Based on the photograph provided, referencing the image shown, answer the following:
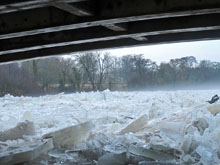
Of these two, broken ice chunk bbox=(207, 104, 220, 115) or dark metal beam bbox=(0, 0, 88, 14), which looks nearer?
dark metal beam bbox=(0, 0, 88, 14)

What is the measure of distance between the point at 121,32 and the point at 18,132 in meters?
3.12

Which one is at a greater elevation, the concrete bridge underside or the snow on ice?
the concrete bridge underside

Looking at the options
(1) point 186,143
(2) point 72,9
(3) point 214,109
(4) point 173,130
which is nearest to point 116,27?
(2) point 72,9

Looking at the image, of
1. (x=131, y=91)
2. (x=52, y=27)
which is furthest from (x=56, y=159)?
(x=131, y=91)

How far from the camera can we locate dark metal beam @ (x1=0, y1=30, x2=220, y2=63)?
5.10m

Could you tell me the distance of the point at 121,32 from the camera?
4805 mm

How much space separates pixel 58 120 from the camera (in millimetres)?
7859

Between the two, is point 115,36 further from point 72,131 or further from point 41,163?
point 41,163

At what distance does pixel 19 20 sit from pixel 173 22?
95.5 inches

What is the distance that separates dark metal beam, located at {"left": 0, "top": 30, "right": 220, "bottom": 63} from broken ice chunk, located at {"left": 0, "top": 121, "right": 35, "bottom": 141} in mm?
1673

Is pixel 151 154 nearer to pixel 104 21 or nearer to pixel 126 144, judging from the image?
pixel 126 144

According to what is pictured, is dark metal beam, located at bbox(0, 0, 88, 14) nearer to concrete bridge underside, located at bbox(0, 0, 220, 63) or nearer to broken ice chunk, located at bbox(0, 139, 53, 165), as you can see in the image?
concrete bridge underside, located at bbox(0, 0, 220, 63)

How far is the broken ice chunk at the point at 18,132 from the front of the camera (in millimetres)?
5828

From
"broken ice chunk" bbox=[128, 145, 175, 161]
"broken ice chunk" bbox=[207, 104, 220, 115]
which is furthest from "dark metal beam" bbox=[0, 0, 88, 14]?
"broken ice chunk" bbox=[207, 104, 220, 115]
